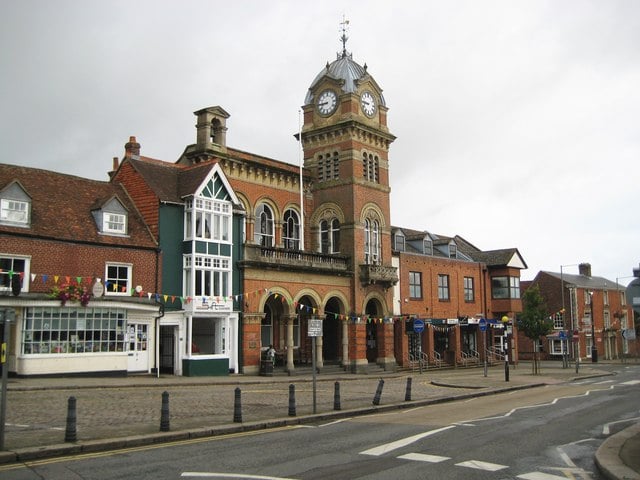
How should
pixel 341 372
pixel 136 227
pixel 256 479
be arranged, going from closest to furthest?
1. pixel 256 479
2. pixel 136 227
3. pixel 341 372

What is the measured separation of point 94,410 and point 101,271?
11.7 metres

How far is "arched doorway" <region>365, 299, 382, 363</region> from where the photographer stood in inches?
1655

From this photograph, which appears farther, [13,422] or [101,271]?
[101,271]

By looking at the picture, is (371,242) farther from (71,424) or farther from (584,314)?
(584,314)

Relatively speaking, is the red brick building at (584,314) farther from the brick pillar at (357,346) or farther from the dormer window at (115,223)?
the dormer window at (115,223)

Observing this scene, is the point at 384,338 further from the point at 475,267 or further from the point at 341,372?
the point at 475,267

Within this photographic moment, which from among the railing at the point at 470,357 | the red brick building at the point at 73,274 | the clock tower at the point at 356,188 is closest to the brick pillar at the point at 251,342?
the red brick building at the point at 73,274

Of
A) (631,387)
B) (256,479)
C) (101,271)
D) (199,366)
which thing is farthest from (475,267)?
(256,479)

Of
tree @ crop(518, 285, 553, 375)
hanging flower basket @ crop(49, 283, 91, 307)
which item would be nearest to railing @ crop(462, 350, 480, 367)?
tree @ crop(518, 285, 553, 375)

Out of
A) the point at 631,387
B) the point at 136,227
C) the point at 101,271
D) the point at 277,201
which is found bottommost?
the point at 631,387

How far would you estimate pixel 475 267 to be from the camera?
5284 centimetres

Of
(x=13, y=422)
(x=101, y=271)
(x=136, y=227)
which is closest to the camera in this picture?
(x=13, y=422)

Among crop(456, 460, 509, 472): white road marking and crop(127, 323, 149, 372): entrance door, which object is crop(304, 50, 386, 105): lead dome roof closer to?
crop(127, 323, 149, 372): entrance door

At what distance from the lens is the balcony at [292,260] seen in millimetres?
33625
